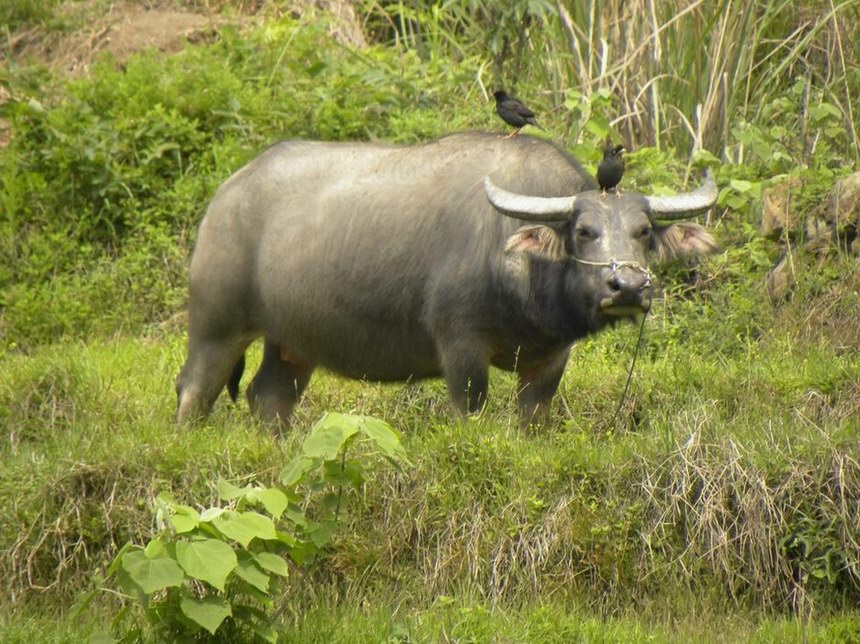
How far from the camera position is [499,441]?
6.38 metres

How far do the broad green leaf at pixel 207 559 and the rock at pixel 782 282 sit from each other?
4.29 metres

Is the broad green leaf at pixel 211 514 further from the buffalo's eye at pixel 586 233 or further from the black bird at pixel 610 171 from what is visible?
the black bird at pixel 610 171

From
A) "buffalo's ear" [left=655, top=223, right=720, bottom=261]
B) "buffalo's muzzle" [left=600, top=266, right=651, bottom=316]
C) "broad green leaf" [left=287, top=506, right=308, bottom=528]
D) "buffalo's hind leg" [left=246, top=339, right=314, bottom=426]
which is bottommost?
"buffalo's hind leg" [left=246, top=339, right=314, bottom=426]

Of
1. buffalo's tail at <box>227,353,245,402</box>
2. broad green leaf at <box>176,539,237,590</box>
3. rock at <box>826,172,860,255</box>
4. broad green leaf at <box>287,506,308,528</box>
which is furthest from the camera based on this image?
rock at <box>826,172,860,255</box>

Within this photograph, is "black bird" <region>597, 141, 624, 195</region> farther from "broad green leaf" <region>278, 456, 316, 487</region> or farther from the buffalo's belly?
"broad green leaf" <region>278, 456, 316, 487</region>

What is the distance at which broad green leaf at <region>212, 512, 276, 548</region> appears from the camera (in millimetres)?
4785

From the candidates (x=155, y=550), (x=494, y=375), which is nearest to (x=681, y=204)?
(x=494, y=375)

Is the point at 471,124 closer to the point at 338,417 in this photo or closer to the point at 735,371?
the point at 735,371

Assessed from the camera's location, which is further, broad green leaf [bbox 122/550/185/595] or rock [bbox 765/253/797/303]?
rock [bbox 765/253/797/303]

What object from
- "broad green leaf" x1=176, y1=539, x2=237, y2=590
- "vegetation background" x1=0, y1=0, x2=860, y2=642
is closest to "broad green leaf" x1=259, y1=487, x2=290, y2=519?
"broad green leaf" x1=176, y1=539, x2=237, y2=590

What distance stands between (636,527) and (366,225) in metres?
1.92

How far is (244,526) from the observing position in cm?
483

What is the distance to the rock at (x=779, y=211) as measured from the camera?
836cm

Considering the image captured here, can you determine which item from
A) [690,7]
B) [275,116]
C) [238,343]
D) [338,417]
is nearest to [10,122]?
[275,116]
